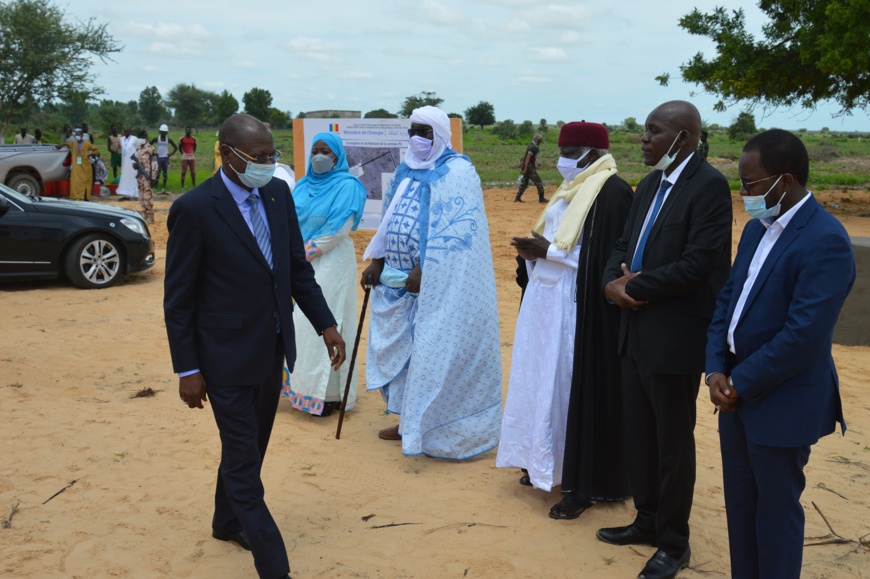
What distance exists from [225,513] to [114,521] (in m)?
0.74

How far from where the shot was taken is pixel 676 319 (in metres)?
3.91

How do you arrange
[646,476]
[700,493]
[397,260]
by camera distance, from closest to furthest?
[646,476] → [700,493] → [397,260]

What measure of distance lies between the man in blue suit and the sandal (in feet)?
4.48

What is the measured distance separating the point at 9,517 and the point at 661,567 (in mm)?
3442

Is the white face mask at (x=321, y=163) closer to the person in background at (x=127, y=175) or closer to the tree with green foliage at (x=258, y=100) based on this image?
the person in background at (x=127, y=175)

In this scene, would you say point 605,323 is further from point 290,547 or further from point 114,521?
point 114,521

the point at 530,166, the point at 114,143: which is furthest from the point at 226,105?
the point at 530,166

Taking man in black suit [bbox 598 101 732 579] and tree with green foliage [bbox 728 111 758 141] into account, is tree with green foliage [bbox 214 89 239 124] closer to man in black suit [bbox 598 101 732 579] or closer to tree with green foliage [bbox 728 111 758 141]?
tree with green foliage [bbox 728 111 758 141]

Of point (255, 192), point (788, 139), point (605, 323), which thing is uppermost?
point (788, 139)

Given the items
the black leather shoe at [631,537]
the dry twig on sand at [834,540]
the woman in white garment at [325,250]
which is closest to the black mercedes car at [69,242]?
the woman in white garment at [325,250]

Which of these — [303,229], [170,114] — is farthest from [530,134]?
[303,229]

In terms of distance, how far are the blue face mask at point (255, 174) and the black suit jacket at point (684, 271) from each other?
174cm

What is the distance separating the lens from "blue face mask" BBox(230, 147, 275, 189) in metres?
3.76

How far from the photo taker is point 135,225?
11.3 m
